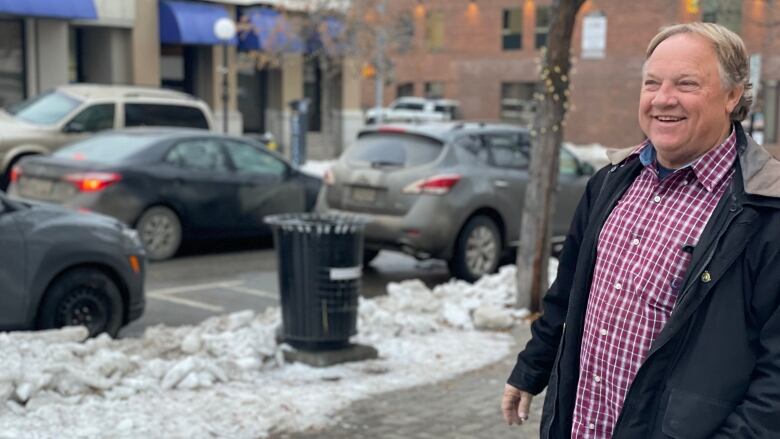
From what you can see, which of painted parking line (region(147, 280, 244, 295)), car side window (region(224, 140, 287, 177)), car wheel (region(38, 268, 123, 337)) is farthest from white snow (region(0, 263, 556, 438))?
car side window (region(224, 140, 287, 177))

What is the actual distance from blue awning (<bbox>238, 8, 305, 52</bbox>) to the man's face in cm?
2709

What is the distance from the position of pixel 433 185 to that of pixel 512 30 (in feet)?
125

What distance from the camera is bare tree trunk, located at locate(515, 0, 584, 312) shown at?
7.95 meters

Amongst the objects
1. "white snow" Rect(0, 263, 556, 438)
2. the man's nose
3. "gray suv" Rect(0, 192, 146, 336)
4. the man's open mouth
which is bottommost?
"white snow" Rect(0, 263, 556, 438)

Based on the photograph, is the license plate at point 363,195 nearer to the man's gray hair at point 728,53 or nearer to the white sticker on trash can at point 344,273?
the white sticker on trash can at point 344,273

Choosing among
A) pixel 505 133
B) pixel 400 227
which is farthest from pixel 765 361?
pixel 505 133

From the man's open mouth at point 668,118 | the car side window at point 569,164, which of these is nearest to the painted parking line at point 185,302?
the car side window at point 569,164

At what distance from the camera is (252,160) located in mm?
12828

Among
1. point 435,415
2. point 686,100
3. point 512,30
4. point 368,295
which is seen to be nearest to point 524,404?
point 686,100

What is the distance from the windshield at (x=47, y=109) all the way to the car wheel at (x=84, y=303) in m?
9.76

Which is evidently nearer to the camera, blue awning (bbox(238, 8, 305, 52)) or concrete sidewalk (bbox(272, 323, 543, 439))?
concrete sidewalk (bbox(272, 323, 543, 439))

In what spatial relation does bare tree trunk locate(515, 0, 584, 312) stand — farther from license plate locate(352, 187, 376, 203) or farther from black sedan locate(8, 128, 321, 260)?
black sedan locate(8, 128, 321, 260)

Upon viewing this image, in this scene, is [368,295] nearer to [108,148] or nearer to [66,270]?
[66,270]

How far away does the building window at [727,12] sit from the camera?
32.6 feet
